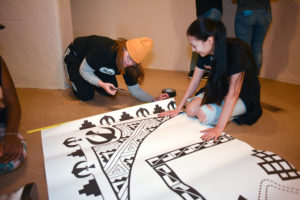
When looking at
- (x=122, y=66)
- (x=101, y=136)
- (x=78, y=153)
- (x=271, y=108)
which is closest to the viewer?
(x=78, y=153)

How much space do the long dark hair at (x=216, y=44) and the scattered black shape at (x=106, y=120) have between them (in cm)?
64

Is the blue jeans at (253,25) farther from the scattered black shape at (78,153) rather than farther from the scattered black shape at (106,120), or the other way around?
the scattered black shape at (78,153)

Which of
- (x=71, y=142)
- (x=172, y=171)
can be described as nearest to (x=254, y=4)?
(x=172, y=171)

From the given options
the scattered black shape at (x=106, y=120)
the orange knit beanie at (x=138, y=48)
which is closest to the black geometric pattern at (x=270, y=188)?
the scattered black shape at (x=106, y=120)

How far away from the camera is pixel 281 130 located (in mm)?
1460

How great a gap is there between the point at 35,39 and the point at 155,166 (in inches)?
67.9

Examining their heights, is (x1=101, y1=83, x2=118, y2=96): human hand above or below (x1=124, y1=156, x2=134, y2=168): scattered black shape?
→ above

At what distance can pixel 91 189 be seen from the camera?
82cm

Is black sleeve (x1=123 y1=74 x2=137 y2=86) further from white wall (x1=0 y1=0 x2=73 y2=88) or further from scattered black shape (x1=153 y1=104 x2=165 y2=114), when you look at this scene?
white wall (x1=0 y1=0 x2=73 y2=88)

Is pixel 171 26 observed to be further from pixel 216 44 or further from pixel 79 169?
pixel 79 169

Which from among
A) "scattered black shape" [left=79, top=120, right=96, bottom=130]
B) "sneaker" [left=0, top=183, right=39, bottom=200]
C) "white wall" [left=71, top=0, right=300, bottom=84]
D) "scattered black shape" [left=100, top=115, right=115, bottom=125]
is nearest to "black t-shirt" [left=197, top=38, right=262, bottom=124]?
"scattered black shape" [left=100, top=115, right=115, bottom=125]

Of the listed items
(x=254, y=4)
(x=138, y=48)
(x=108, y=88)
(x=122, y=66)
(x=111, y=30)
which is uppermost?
(x=254, y=4)

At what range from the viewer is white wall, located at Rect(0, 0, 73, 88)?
73.8 inches

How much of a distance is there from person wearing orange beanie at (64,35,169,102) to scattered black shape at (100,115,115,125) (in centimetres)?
23
